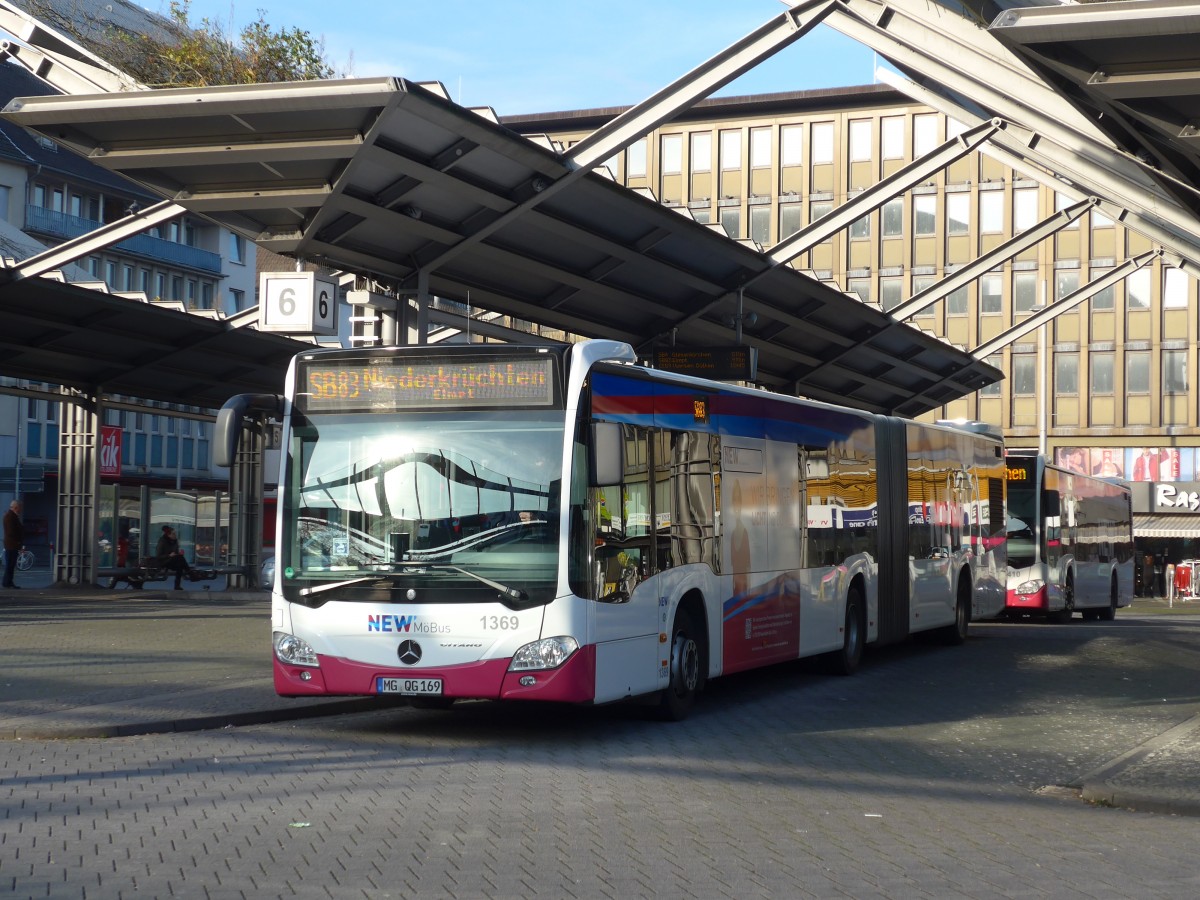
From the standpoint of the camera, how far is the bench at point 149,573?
101ft

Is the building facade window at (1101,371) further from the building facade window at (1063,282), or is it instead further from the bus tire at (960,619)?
the bus tire at (960,619)

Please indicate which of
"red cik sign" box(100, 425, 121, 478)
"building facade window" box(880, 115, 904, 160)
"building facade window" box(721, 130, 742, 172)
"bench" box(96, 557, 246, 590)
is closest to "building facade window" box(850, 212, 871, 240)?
"building facade window" box(880, 115, 904, 160)

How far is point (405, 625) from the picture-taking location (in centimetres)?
1159

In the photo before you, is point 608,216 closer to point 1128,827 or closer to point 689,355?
point 689,355

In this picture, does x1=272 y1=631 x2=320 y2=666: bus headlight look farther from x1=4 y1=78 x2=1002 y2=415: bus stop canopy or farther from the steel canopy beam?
the steel canopy beam

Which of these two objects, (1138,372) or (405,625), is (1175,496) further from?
(405,625)

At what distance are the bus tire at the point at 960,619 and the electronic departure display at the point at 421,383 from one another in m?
12.7

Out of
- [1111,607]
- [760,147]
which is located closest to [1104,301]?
[760,147]

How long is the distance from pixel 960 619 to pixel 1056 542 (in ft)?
27.2

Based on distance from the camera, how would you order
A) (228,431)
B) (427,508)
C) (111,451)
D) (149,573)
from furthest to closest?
(111,451) < (149,573) < (427,508) < (228,431)

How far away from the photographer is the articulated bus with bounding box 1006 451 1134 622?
29828 millimetres

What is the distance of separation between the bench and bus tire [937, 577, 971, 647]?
1487cm

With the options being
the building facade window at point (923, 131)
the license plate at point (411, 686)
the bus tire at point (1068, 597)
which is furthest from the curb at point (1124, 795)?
the building facade window at point (923, 131)

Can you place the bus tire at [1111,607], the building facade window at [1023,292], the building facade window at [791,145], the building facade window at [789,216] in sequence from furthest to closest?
1. the building facade window at [789,216]
2. the building facade window at [791,145]
3. the building facade window at [1023,292]
4. the bus tire at [1111,607]
